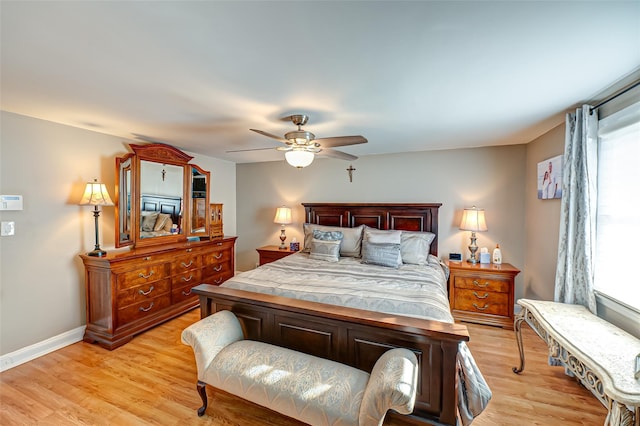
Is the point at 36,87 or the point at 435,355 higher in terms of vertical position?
the point at 36,87

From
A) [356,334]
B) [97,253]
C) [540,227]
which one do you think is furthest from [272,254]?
[540,227]

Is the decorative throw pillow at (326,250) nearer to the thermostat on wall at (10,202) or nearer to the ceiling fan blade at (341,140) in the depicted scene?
the ceiling fan blade at (341,140)

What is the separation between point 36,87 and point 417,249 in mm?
3934

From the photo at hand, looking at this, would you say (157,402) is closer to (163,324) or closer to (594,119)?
(163,324)

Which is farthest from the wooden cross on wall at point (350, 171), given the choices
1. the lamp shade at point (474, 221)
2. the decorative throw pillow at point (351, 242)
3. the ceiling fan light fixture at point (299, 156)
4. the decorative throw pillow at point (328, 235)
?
the ceiling fan light fixture at point (299, 156)

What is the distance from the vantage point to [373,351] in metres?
1.80

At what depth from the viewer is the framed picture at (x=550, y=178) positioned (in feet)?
8.70

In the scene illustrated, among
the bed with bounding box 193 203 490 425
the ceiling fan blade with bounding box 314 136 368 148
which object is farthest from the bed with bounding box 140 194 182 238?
the ceiling fan blade with bounding box 314 136 368 148

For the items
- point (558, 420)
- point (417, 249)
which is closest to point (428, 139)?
point (417, 249)

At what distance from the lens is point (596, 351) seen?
1.51 meters

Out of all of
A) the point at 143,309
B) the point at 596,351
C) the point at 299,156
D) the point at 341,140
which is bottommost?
the point at 143,309

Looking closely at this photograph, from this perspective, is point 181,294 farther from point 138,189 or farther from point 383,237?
point 383,237

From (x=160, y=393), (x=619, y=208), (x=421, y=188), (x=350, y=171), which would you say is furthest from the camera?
(x=350, y=171)

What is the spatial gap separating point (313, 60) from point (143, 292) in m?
3.15
